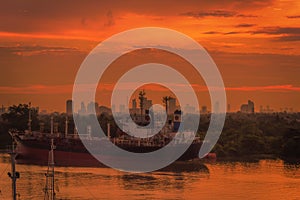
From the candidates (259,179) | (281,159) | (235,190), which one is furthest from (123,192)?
(281,159)

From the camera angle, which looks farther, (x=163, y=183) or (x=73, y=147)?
(x=73, y=147)

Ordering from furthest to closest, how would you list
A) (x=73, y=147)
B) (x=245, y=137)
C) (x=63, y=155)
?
(x=245, y=137)
(x=73, y=147)
(x=63, y=155)

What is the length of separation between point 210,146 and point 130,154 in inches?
278

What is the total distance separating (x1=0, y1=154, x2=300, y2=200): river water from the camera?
25406 millimetres

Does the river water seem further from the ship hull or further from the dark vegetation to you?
the dark vegetation

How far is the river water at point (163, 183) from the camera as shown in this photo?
2541 centimetres

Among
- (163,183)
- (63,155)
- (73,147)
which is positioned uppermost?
(73,147)

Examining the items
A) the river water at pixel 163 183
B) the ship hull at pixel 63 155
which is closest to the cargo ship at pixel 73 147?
the ship hull at pixel 63 155

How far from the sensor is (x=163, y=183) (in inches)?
1143

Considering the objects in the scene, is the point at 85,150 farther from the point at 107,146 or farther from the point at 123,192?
the point at 123,192

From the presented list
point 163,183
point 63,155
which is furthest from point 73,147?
point 163,183

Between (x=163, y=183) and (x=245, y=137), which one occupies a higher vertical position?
(x=245, y=137)

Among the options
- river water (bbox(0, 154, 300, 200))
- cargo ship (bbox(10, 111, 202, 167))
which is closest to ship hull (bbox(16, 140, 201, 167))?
cargo ship (bbox(10, 111, 202, 167))

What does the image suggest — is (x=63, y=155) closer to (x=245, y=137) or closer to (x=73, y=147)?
(x=73, y=147)
